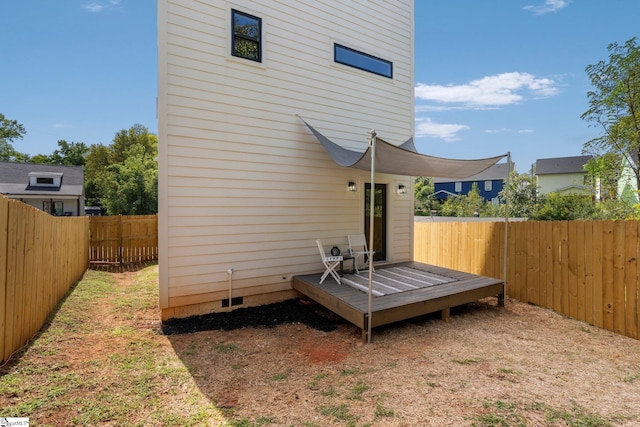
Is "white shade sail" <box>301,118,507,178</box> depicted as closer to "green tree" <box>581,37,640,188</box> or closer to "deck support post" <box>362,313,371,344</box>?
"deck support post" <box>362,313,371,344</box>

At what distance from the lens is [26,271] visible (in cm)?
351

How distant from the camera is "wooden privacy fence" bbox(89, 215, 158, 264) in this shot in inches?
376

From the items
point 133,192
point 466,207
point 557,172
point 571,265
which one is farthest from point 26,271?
point 557,172

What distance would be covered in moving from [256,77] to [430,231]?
20.0 ft

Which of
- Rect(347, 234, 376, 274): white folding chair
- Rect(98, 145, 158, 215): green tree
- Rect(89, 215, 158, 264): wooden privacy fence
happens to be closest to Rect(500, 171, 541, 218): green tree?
Rect(347, 234, 376, 274): white folding chair

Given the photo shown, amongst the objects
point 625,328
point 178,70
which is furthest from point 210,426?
point 625,328

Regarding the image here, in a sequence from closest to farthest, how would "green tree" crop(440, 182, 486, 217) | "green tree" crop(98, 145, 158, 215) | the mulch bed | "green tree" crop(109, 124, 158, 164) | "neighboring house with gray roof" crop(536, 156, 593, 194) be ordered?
the mulch bed → "green tree" crop(98, 145, 158, 215) → "green tree" crop(440, 182, 486, 217) → "neighboring house with gray roof" crop(536, 156, 593, 194) → "green tree" crop(109, 124, 158, 164)

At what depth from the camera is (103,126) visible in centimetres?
3712

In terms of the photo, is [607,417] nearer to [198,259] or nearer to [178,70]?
[198,259]

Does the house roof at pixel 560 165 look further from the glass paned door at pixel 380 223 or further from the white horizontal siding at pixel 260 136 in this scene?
the white horizontal siding at pixel 260 136

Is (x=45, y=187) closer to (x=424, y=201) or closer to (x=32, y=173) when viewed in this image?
(x=32, y=173)

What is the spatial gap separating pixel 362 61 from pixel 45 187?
24.6 m

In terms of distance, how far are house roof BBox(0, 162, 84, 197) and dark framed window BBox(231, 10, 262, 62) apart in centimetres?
2243

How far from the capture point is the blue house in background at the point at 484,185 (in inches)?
1329
